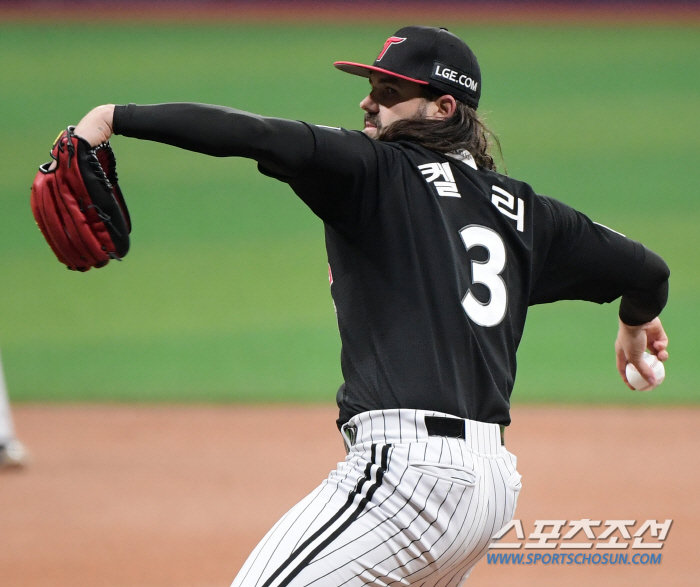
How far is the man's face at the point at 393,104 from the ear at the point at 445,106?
1 centimetres

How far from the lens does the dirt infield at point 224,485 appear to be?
14.0 ft

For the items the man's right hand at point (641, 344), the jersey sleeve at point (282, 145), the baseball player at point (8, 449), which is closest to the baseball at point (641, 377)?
the man's right hand at point (641, 344)

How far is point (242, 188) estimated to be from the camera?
1209cm

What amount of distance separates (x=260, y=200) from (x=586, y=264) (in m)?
9.54

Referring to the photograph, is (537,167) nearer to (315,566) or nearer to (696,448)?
(696,448)

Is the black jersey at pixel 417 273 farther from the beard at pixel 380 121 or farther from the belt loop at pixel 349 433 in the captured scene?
the beard at pixel 380 121

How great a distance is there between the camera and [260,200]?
1180 centimetres

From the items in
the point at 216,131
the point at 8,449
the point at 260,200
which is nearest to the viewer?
the point at 216,131

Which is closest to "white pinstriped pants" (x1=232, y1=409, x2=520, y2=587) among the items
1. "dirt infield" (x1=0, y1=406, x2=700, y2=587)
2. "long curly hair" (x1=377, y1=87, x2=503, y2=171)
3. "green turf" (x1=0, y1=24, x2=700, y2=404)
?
"long curly hair" (x1=377, y1=87, x2=503, y2=171)

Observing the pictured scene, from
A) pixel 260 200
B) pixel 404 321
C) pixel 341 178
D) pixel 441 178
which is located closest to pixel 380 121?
pixel 441 178

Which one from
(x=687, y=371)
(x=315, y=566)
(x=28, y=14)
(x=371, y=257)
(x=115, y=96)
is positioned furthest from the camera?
(x=28, y=14)

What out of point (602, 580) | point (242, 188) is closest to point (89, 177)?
point (602, 580)

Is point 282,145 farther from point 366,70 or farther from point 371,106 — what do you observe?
point 366,70

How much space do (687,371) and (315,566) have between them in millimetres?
6340
